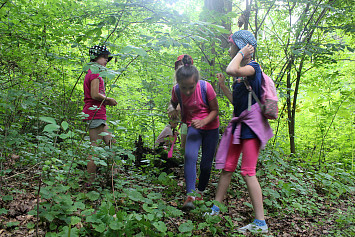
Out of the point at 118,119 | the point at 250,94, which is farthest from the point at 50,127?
the point at 118,119

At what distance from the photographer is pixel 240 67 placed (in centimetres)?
258

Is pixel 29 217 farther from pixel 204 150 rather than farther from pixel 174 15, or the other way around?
pixel 174 15

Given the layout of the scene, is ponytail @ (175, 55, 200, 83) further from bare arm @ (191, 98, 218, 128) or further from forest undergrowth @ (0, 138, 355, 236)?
forest undergrowth @ (0, 138, 355, 236)

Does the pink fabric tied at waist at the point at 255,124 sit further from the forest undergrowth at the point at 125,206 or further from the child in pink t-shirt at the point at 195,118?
the forest undergrowth at the point at 125,206

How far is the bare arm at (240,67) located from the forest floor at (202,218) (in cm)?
144

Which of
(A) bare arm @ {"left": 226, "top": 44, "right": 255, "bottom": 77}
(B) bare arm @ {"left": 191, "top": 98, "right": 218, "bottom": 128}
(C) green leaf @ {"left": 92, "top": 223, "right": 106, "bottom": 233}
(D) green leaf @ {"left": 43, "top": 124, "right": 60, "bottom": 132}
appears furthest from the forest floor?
(A) bare arm @ {"left": 226, "top": 44, "right": 255, "bottom": 77}

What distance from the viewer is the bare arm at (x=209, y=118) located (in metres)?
3.08

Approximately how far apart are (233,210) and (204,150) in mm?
876

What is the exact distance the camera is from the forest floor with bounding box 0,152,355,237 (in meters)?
2.16

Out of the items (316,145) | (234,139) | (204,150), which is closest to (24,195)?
(204,150)

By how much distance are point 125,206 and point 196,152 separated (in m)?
1.06

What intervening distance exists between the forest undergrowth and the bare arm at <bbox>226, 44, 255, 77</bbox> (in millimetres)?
1387

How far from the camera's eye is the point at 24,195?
8.94 ft

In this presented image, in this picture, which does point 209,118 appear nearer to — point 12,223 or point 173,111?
point 173,111
